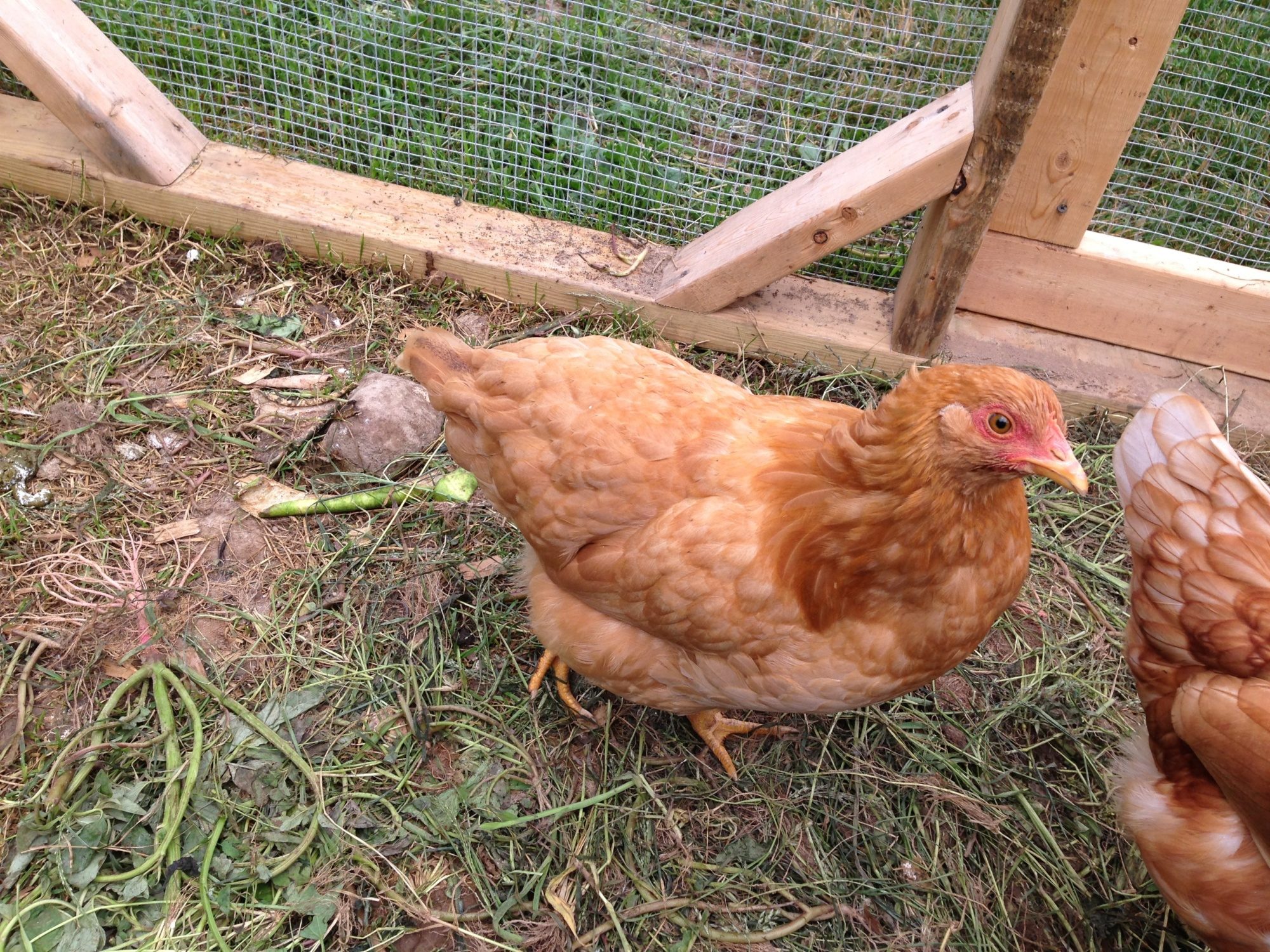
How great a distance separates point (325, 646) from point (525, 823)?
2.65ft

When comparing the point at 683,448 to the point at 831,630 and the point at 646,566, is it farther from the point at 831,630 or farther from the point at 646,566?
the point at 831,630

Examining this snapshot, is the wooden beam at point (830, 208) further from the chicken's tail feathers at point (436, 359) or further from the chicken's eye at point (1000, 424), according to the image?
the chicken's eye at point (1000, 424)

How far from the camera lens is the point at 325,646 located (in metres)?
2.50

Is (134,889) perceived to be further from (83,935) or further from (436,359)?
(436,359)

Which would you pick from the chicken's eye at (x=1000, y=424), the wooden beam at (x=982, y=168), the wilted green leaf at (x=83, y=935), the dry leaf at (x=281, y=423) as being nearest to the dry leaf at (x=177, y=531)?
the dry leaf at (x=281, y=423)

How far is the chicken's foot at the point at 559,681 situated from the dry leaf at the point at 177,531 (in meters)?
1.20

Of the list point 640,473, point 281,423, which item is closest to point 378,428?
point 281,423

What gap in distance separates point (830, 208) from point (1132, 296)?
1265 millimetres

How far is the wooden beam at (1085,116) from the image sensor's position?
237 cm

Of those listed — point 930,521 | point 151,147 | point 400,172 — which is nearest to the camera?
point 930,521

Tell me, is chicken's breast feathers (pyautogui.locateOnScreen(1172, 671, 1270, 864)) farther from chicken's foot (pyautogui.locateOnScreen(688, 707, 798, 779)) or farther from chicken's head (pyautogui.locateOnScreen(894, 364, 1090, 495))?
chicken's foot (pyautogui.locateOnScreen(688, 707, 798, 779))

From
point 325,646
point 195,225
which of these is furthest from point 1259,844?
point 195,225

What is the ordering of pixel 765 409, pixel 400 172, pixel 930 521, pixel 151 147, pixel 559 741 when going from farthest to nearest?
pixel 400 172 → pixel 151 147 → pixel 559 741 → pixel 765 409 → pixel 930 521

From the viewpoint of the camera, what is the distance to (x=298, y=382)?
3.04m
